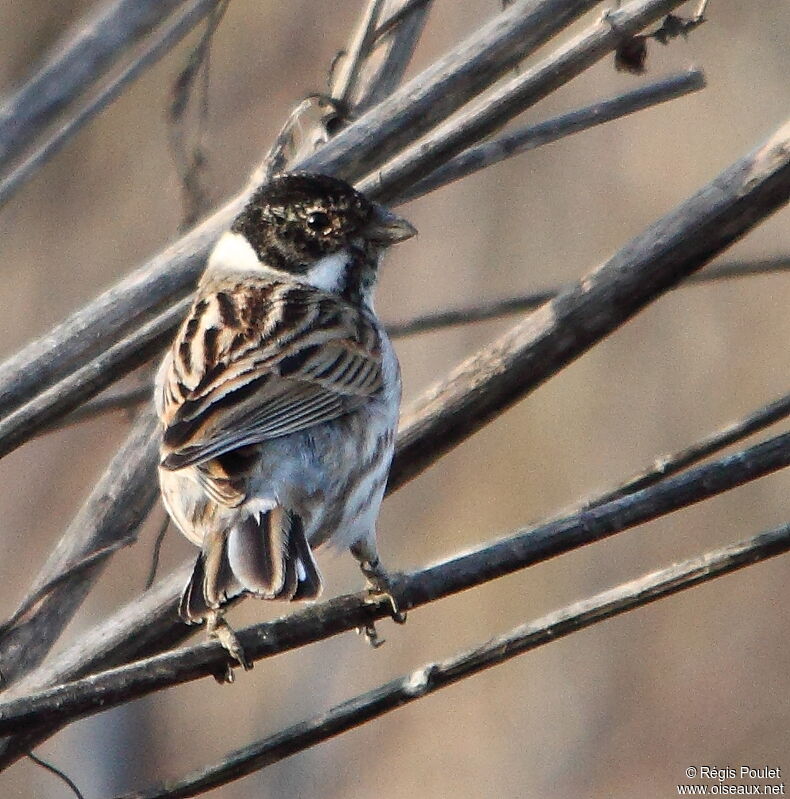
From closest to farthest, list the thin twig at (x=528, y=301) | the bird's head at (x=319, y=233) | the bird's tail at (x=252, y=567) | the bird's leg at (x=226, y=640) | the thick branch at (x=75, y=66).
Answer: the bird's leg at (x=226, y=640), the thick branch at (x=75, y=66), the bird's tail at (x=252, y=567), the thin twig at (x=528, y=301), the bird's head at (x=319, y=233)

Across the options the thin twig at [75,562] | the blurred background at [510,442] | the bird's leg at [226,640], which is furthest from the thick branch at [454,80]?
the blurred background at [510,442]

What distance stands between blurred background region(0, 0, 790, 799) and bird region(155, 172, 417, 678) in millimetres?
1561

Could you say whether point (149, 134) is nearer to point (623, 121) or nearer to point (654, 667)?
point (623, 121)

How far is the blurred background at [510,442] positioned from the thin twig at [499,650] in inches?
123

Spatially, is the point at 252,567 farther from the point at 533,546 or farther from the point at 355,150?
the point at 355,150

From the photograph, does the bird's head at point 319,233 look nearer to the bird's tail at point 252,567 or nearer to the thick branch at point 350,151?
the thick branch at point 350,151

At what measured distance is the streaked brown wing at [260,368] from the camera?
3.33 meters

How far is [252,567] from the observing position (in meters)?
3.02

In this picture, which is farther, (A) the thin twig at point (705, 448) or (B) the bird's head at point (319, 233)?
(B) the bird's head at point (319, 233)

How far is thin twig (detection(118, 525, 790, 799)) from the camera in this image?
2514 millimetres

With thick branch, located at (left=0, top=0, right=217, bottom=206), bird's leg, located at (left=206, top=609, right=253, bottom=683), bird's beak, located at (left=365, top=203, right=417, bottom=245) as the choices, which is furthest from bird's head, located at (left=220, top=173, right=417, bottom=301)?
bird's leg, located at (left=206, top=609, right=253, bottom=683)

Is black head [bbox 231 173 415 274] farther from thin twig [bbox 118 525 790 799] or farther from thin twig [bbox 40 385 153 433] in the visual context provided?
thin twig [bbox 118 525 790 799]

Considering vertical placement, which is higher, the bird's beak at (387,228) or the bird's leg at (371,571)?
the bird's beak at (387,228)

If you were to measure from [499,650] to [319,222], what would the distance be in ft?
6.16
